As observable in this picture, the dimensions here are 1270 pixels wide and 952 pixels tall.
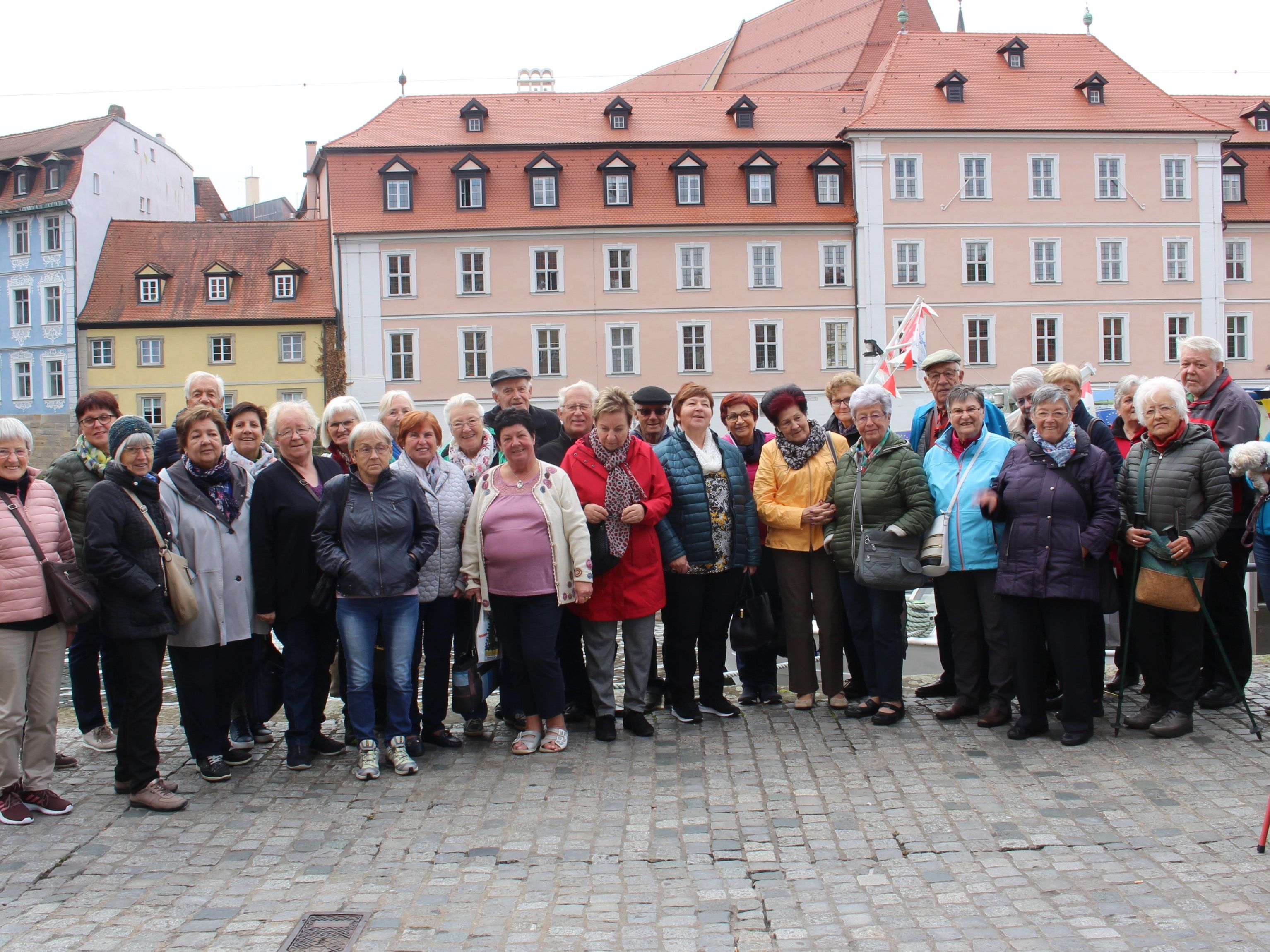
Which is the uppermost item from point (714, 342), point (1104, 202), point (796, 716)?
point (1104, 202)

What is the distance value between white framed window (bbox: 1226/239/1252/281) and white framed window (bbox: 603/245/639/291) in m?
23.4

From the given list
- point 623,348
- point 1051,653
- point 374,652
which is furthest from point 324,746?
point 623,348

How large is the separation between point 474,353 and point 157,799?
37.0m

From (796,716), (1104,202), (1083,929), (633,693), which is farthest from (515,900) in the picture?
(1104,202)

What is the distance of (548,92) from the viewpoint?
45.2 metres

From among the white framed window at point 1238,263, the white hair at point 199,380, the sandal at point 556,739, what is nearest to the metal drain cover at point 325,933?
the sandal at point 556,739

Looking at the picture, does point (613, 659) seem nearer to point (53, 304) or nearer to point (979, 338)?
point (979, 338)

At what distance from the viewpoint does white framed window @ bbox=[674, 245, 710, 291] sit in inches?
1652

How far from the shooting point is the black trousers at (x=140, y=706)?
208 inches

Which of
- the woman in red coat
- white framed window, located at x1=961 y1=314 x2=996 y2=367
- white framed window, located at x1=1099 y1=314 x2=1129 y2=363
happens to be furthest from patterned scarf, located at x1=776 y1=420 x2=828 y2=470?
white framed window, located at x1=1099 y1=314 x2=1129 y2=363

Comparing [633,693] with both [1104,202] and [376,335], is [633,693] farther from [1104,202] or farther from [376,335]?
[1104,202]

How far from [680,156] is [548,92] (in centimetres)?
700

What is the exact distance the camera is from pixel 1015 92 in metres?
42.7

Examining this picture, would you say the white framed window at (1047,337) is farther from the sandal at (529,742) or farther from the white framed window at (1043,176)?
the sandal at (529,742)
